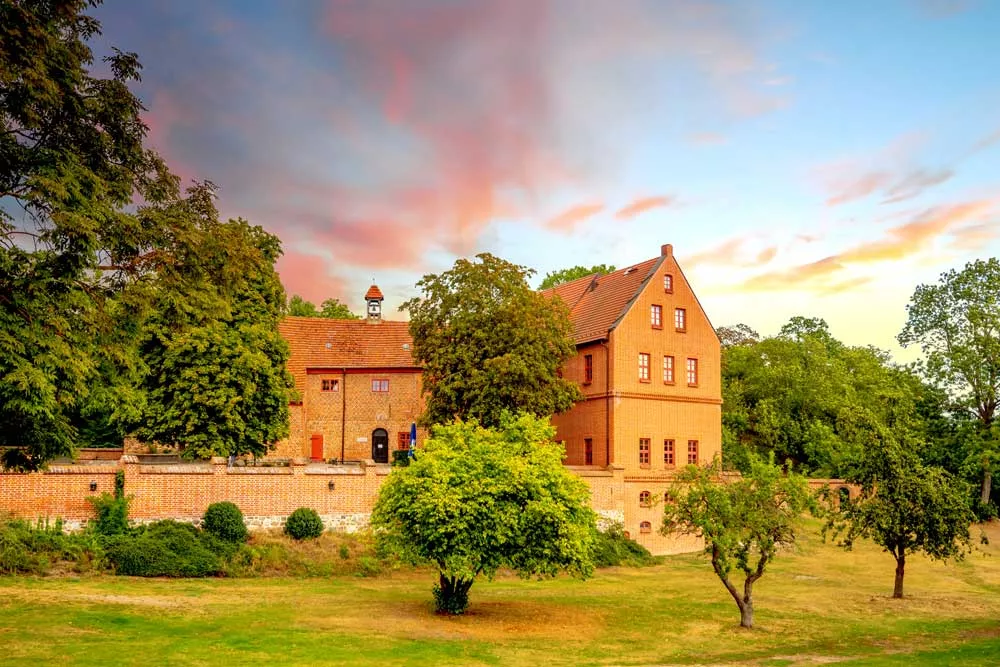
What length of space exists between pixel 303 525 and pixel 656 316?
21468mm

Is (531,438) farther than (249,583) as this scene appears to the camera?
No

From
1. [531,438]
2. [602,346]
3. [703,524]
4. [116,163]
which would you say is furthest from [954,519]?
[116,163]

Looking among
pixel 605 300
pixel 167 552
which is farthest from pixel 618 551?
pixel 167 552

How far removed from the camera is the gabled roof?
1882 inches

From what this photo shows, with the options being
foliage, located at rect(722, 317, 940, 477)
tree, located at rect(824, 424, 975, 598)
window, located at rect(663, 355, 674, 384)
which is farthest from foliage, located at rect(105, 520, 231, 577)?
foliage, located at rect(722, 317, 940, 477)

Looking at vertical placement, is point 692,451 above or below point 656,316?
below

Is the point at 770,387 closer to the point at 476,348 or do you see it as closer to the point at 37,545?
the point at 476,348

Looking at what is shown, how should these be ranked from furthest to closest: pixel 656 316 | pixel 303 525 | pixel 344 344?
1. pixel 344 344
2. pixel 656 316
3. pixel 303 525

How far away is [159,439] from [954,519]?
3219cm

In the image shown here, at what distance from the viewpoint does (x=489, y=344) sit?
4291 centimetres

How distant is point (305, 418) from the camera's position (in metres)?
56.4

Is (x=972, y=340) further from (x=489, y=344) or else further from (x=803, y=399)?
(x=489, y=344)

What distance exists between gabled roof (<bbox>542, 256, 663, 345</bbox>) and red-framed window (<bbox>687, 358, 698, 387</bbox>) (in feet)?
16.3

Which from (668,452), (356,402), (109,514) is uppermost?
(356,402)
